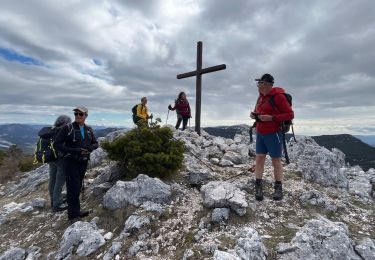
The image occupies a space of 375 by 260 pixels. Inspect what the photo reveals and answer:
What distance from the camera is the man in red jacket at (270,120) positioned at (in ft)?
23.8

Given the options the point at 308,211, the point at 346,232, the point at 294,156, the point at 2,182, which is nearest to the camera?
the point at 346,232

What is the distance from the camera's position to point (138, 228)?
6.77 metres

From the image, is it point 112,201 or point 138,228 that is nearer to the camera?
point 138,228

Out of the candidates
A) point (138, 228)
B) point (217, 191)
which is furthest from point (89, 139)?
point (217, 191)

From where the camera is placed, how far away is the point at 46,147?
8.01 m

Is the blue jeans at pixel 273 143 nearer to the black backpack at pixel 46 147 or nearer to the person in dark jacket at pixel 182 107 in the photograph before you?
the black backpack at pixel 46 147

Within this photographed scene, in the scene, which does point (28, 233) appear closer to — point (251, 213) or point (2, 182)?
point (251, 213)

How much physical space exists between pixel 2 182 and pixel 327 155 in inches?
584

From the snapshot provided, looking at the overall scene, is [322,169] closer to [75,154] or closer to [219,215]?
[219,215]

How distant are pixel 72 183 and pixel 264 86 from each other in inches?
209

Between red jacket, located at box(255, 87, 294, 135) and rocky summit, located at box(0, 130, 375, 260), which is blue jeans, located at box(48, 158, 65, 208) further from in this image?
red jacket, located at box(255, 87, 294, 135)

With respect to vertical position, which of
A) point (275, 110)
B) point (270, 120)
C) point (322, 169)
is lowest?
point (322, 169)

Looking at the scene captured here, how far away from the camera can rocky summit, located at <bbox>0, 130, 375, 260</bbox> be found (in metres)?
5.88

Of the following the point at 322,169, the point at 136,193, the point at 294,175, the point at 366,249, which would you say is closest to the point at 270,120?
the point at 366,249
